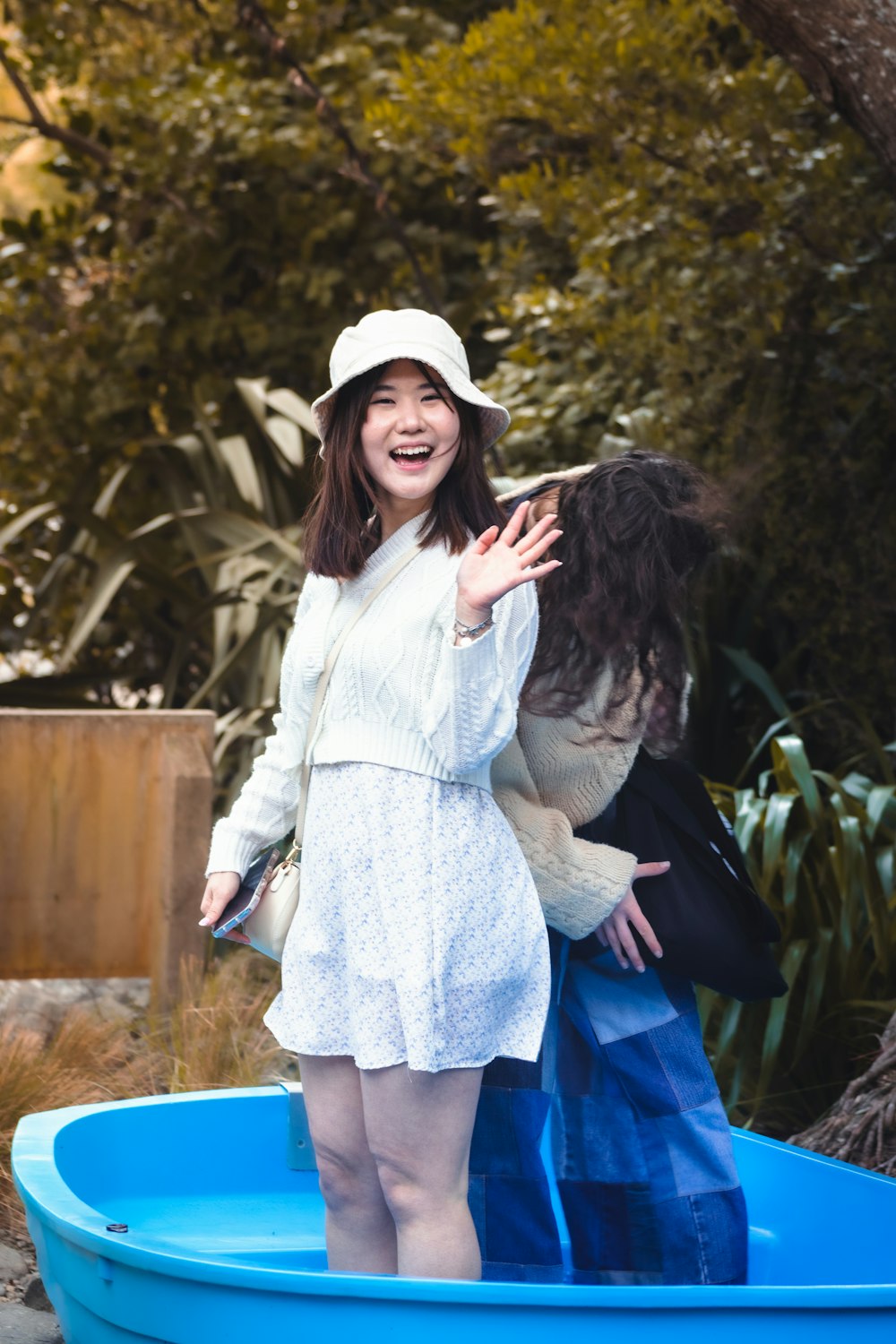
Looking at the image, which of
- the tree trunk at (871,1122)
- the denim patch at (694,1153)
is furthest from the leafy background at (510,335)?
the denim patch at (694,1153)

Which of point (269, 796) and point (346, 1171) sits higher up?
point (269, 796)

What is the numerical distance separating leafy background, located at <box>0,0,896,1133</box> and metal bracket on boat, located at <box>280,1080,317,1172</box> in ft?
3.50

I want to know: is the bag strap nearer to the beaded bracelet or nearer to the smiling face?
the smiling face

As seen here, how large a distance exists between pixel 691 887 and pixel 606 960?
0.16 meters

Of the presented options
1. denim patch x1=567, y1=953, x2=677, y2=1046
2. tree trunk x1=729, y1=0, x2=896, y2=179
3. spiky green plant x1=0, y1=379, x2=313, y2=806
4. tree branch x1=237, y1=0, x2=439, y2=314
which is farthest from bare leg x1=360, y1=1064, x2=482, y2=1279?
tree branch x1=237, y1=0, x2=439, y2=314

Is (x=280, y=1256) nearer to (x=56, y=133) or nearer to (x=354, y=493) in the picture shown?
(x=354, y=493)

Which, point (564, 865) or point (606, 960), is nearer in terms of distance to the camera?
point (564, 865)

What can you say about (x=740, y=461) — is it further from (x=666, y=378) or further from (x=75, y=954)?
(x=75, y=954)

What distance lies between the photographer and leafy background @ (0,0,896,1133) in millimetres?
3938

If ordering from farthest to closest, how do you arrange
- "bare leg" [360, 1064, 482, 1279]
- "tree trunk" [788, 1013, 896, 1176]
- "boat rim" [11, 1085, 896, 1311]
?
1. "tree trunk" [788, 1013, 896, 1176]
2. "bare leg" [360, 1064, 482, 1279]
3. "boat rim" [11, 1085, 896, 1311]

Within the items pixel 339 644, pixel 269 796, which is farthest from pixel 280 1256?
pixel 339 644

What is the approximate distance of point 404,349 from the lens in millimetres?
1948

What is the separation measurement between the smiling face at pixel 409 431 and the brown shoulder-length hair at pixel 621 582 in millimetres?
277

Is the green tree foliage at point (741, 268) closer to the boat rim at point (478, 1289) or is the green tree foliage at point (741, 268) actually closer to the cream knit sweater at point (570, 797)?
the cream knit sweater at point (570, 797)
